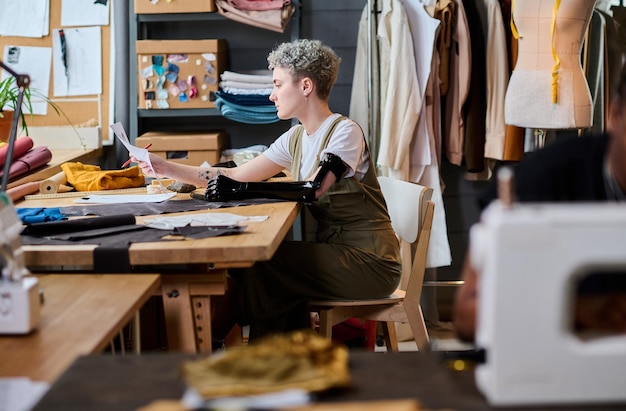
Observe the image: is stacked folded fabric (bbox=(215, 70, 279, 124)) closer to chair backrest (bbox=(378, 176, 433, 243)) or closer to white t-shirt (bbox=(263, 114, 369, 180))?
white t-shirt (bbox=(263, 114, 369, 180))

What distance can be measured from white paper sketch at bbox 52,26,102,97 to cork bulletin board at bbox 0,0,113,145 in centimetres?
1

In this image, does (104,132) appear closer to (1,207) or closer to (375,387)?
(1,207)

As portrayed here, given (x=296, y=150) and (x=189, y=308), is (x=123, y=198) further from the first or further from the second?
(x=189, y=308)

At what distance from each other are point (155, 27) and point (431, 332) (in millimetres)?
2055

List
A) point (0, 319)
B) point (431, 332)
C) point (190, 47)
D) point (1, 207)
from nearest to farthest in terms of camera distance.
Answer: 1. point (0, 319)
2. point (1, 207)
3. point (190, 47)
4. point (431, 332)

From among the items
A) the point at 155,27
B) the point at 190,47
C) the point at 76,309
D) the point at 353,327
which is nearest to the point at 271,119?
the point at 190,47

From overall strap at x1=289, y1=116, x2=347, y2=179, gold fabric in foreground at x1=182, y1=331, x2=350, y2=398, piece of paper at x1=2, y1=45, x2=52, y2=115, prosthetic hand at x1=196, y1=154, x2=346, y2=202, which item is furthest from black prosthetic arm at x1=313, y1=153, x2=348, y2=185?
piece of paper at x1=2, y1=45, x2=52, y2=115

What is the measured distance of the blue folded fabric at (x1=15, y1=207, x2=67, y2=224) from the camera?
2717 mm

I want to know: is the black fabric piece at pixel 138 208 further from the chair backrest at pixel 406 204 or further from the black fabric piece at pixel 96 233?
the chair backrest at pixel 406 204

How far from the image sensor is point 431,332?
4.56 meters

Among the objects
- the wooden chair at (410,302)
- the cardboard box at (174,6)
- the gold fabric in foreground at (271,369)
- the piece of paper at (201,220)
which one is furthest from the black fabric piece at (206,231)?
the cardboard box at (174,6)

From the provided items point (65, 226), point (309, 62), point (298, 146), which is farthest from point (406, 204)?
point (65, 226)

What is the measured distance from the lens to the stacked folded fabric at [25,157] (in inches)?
135

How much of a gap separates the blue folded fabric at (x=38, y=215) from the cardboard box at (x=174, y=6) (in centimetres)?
159
